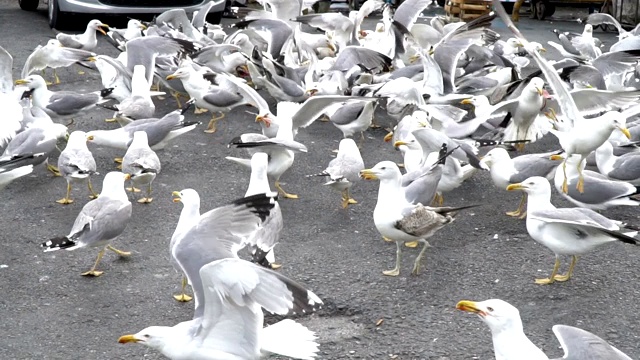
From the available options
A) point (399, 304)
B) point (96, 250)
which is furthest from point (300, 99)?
point (399, 304)

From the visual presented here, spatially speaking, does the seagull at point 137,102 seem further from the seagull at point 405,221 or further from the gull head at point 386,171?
the seagull at point 405,221

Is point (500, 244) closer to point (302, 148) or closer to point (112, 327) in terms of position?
point (302, 148)

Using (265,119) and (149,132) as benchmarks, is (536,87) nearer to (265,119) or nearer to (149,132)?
(265,119)

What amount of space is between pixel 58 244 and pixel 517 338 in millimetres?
2421

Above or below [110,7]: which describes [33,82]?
above

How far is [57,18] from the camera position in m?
12.0

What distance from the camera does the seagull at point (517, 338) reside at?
3.41 m

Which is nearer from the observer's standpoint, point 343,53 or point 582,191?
point 582,191

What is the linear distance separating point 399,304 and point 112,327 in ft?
4.52

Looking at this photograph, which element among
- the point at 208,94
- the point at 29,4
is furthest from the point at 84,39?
the point at 29,4

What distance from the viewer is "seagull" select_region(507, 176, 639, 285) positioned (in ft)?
14.8

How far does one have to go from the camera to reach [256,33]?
9.76 meters

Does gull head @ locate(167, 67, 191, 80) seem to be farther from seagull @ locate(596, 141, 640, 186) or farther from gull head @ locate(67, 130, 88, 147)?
seagull @ locate(596, 141, 640, 186)

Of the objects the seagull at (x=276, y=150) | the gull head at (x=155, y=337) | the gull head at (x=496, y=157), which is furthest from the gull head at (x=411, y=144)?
the gull head at (x=155, y=337)
